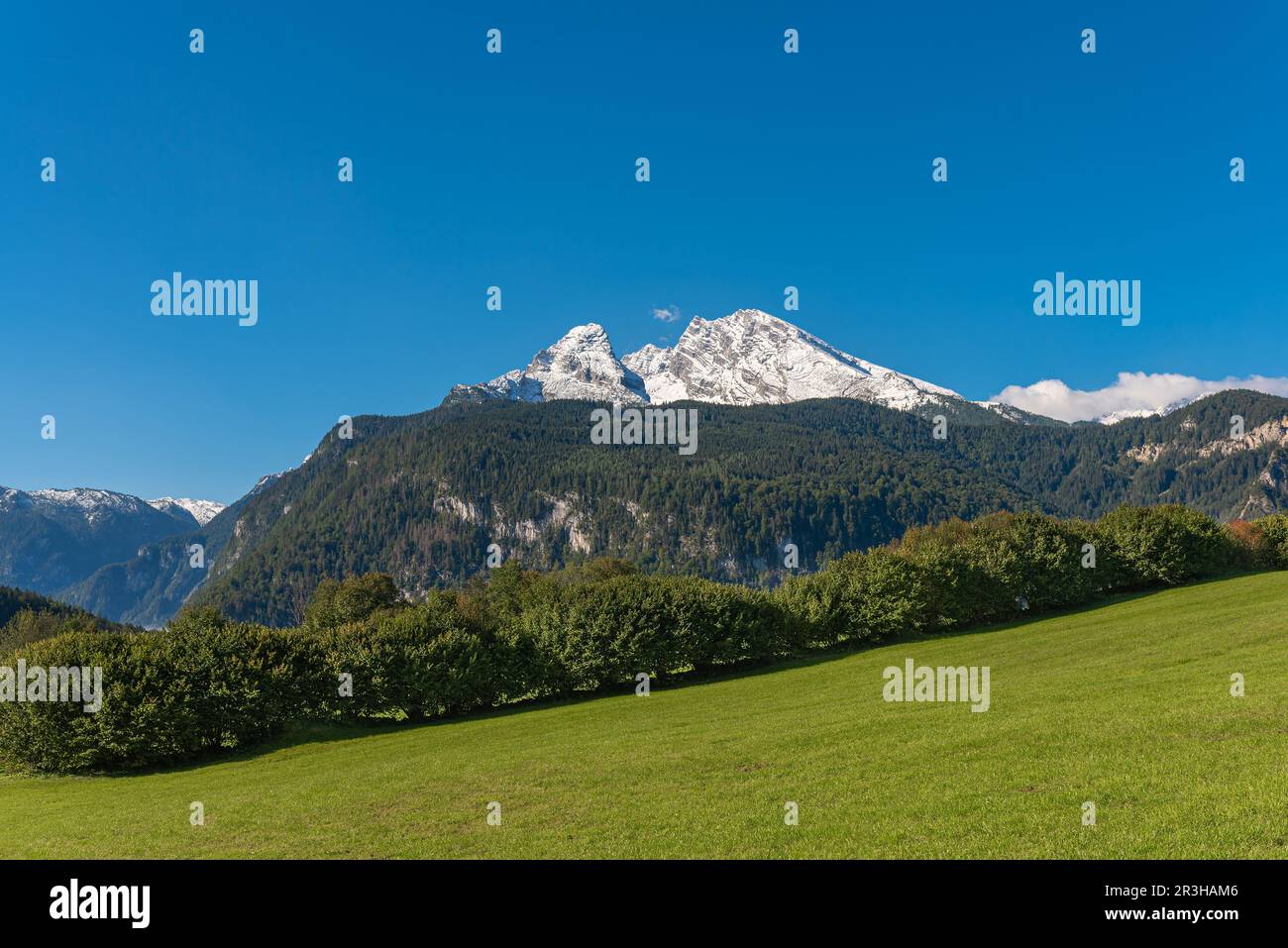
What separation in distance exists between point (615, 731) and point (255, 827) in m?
22.0

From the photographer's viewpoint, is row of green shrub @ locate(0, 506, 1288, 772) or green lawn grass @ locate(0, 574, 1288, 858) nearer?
green lawn grass @ locate(0, 574, 1288, 858)

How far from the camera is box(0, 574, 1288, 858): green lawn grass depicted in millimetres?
15750

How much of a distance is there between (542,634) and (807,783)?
49.8 metres

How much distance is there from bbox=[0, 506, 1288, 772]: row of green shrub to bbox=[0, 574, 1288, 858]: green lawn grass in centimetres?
453

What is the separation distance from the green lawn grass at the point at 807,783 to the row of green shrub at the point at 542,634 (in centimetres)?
453
